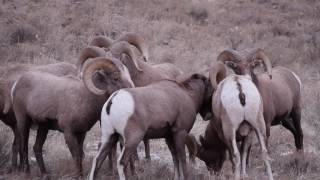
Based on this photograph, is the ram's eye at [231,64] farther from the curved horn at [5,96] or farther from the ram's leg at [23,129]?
the curved horn at [5,96]

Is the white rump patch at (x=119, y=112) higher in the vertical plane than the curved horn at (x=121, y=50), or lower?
lower

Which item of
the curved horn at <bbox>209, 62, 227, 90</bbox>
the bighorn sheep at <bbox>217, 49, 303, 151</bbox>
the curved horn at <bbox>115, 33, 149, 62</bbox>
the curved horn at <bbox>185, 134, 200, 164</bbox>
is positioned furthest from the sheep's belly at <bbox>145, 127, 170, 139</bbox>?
the curved horn at <bbox>115, 33, 149, 62</bbox>

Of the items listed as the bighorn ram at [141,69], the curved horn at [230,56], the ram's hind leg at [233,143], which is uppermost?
the curved horn at [230,56]

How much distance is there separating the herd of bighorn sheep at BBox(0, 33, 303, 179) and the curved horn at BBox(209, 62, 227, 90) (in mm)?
16

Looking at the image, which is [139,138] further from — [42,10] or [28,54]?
[42,10]

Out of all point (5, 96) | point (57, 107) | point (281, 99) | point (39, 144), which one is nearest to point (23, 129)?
point (39, 144)

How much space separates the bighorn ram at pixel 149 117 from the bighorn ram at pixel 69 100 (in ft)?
2.49

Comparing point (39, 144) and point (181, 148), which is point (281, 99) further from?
point (39, 144)

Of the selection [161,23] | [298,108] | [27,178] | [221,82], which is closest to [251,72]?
[221,82]

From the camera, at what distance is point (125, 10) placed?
1118 inches

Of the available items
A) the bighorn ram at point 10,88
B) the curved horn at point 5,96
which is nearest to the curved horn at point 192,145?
the bighorn ram at point 10,88

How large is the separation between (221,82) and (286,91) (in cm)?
237

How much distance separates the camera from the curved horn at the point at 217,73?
401 inches

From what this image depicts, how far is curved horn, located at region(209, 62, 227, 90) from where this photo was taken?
1018cm
